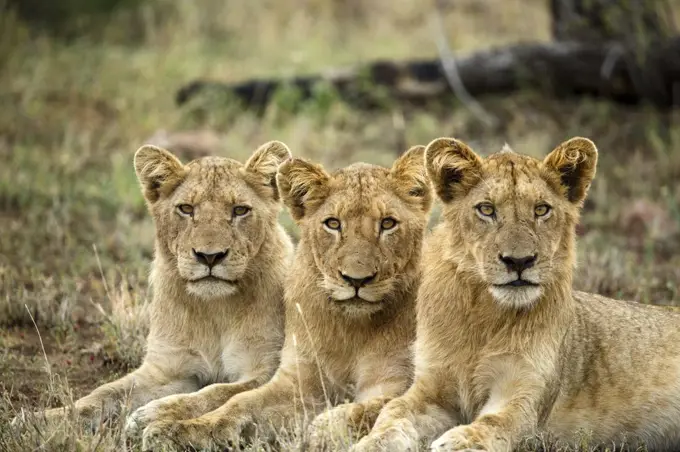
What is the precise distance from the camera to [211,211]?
578cm

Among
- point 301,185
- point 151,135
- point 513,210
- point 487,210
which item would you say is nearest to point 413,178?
point 301,185

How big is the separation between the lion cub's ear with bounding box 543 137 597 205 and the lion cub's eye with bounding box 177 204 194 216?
1.75 metres

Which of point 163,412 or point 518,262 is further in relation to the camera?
point 163,412

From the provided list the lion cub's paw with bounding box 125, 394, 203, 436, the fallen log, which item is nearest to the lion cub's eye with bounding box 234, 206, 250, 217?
the lion cub's paw with bounding box 125, 394, 203, 436

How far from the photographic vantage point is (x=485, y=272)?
5.03 meters

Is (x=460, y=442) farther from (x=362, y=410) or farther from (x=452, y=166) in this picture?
(x=452, y=166)

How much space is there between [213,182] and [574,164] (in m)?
1.80

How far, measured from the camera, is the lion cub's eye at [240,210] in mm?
5887

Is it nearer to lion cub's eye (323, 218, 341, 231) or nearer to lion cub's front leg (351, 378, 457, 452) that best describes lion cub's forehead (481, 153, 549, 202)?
lion cub's eye (323, 218, 341, 231)

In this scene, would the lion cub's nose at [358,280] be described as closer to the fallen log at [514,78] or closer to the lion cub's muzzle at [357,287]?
the lion cub's muzzle at [357,287]

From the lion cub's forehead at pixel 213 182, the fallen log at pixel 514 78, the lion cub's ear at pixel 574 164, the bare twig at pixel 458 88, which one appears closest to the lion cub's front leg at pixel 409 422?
the lion cub's ear at pixel 574 164

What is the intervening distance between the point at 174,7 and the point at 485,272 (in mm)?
13014

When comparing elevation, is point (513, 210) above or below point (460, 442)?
above

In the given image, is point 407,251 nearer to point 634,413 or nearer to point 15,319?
point 634,413
